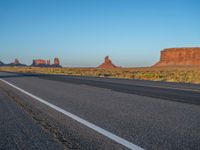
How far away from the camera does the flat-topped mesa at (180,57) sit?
536 ft

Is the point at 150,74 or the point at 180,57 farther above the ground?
the point at 180,57

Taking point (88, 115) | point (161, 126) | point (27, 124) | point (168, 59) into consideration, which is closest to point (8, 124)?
point (27, 124)

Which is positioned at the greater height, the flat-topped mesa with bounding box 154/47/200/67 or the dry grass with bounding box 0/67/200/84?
the flat-topped mesa with bounding box 154/47/200/67

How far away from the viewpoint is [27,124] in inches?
260

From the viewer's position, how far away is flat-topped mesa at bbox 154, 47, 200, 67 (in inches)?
6427

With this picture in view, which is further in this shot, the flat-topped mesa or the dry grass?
the flat-topped mesa

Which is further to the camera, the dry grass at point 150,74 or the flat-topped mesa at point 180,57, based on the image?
the flat-topped mesa at point 180,57

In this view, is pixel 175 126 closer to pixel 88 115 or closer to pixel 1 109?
pixel 88 115

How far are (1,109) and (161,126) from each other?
15.6 ft

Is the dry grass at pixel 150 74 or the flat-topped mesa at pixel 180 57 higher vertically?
the flat-topped mesa at pixel 180 57

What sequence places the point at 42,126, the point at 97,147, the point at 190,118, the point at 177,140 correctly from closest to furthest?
the point at 97,147, the point at 177,140, the point at 42,126, the point at 190,118

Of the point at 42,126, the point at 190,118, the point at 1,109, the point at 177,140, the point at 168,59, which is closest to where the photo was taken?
the point at 177,140

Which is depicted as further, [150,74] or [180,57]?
[180,57]

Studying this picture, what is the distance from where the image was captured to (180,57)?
169 metres
